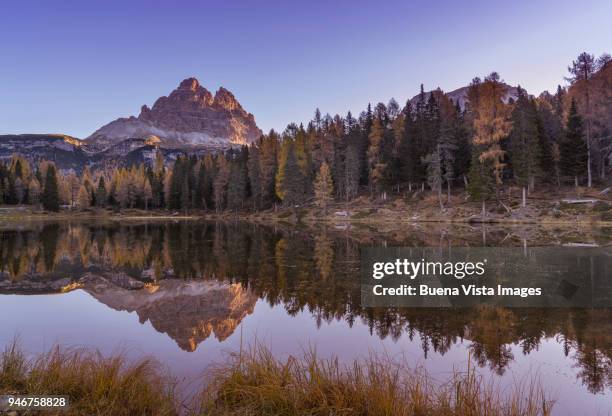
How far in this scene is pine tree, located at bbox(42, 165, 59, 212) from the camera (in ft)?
368

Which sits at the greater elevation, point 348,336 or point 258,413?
point 258,413

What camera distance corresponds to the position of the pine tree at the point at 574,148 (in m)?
54.2

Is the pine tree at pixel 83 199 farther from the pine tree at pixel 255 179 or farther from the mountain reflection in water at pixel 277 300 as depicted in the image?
the mountain reflection in water at pixel 277 300

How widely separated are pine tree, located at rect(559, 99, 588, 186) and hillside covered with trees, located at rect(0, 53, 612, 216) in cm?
14

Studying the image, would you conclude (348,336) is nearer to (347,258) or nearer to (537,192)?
(347,258)

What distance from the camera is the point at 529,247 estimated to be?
27.1 meters

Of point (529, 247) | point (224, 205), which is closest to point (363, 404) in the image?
point (529, 247)

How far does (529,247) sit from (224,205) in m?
89.3

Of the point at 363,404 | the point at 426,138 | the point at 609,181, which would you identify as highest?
the point at 426,138

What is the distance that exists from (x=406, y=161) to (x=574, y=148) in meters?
25.7

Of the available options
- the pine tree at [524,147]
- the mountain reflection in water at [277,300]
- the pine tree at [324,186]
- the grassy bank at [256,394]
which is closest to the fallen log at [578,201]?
the pine tree at [524,147]

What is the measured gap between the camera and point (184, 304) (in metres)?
14.6
